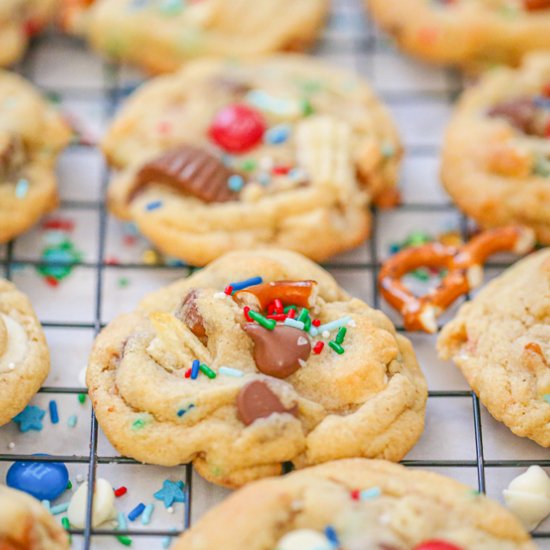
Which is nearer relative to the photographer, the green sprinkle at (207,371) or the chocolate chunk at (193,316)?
the green sprinkle at (207,371)

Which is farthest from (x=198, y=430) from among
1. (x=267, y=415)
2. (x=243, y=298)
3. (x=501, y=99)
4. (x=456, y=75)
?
(x=456, y=75)

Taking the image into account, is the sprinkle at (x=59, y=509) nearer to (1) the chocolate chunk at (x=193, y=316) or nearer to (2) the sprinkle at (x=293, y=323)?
(1) the chocolate chunk at (x=193, y=316)

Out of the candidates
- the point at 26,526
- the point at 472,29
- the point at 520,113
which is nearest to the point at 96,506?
the point at 26,526

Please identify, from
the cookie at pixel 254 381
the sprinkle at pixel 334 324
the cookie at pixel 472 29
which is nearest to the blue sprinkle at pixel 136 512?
the cookie at pixel 254 381

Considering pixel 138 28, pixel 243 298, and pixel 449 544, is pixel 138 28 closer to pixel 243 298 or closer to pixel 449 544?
pixel 243 298

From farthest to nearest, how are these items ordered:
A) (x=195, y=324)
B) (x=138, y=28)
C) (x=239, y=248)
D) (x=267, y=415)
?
1. (x=138, y=28)
2. (x=239, y=248)
3. (x=195, y=324)
4. (x=267, y=415)

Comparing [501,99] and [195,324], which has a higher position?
[501,99]
